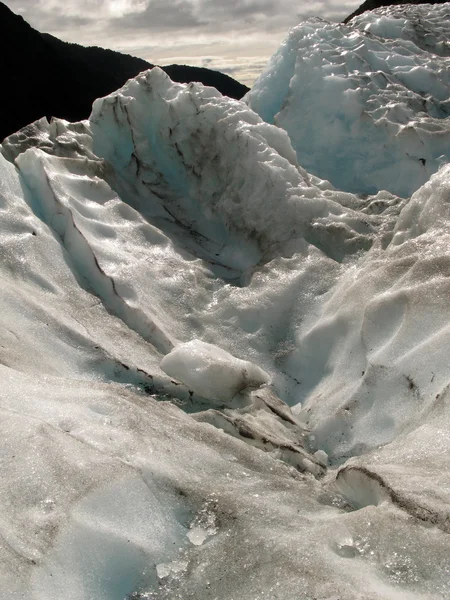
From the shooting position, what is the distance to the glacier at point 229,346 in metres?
2.92

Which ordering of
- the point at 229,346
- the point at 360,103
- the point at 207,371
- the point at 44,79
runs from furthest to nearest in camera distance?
the point at 44,79
the point at 360,103
the point at 229,346
the point at 207,371

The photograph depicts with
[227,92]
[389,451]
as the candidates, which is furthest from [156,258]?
[227,92]

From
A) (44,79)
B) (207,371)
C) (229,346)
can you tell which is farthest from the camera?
(44,79)

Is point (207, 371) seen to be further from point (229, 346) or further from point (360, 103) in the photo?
point (360, 103)

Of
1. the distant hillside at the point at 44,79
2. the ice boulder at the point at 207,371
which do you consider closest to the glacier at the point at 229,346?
the ice boulder at the point at 207,371

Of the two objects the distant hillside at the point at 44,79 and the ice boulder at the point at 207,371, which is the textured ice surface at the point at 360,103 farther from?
the distant hillside at the point at 44,79

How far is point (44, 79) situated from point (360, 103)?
40.7m

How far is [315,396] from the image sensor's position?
5.12 metres

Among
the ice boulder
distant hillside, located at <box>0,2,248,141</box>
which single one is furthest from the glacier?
distant hillside, located at <box>0,2,248,141</box>

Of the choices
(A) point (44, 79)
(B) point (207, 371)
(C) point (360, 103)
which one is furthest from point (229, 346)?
(A) point (44, 79)

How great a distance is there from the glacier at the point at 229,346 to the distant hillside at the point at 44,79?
36334mm

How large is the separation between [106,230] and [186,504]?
348 cm

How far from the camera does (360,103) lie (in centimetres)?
929

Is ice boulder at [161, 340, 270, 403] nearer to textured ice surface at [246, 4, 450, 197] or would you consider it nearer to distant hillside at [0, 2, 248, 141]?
textured ice surface at [246, 4, 450, 197]
